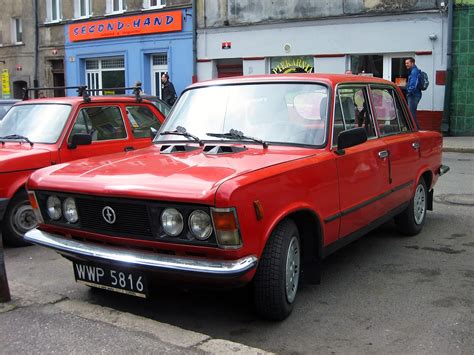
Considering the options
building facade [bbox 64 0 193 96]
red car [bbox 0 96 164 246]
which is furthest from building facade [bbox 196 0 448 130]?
red car [bbox 0 96 164 246]

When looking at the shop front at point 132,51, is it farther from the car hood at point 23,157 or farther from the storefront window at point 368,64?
the car hood at point 23,157

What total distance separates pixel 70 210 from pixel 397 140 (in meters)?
3.27

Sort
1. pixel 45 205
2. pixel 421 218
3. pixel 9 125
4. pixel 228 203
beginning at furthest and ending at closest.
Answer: pixel 9 125 → pixel 421 218 → pixel 45 205 → pixel 228 203

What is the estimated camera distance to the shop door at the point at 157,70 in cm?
2206

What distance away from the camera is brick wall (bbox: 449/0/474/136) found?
→ 15518mm

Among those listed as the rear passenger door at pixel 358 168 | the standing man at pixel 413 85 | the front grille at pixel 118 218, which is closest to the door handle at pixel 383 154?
the rear passenger door at pixel 358 168

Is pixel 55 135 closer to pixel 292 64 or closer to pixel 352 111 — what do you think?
pixel 352 111

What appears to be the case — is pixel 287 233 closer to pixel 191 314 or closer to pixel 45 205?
pixel 191 314

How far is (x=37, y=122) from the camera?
6.93 m

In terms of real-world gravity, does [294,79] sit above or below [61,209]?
above

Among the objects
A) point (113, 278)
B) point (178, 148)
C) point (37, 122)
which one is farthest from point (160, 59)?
point (113, 278)

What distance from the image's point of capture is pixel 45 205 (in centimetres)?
414

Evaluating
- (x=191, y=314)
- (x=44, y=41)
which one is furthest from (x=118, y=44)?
(x=191, y=314)

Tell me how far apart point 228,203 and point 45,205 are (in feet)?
5.16
